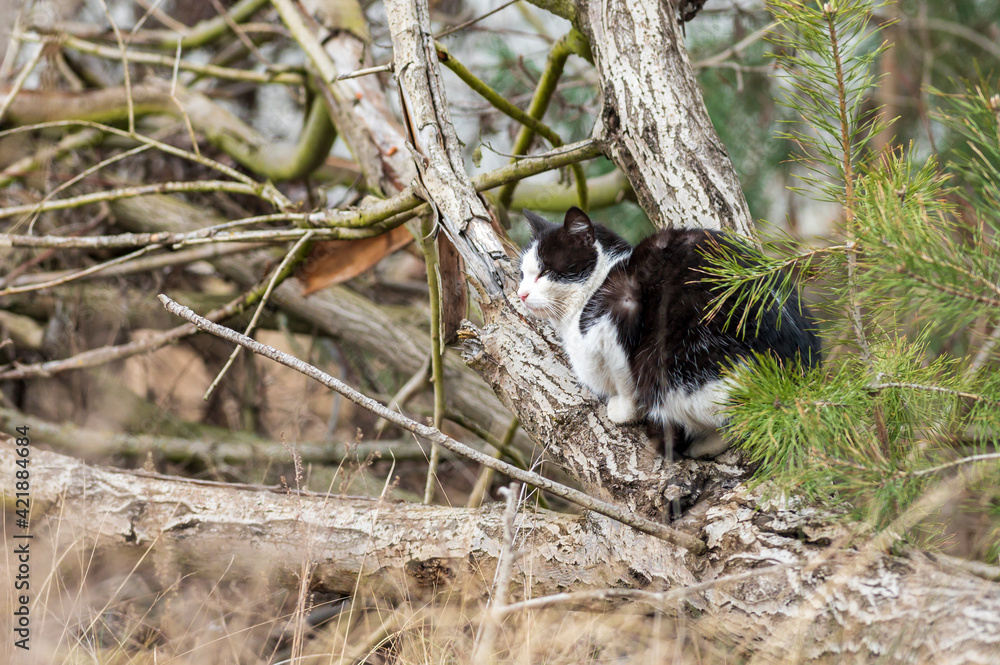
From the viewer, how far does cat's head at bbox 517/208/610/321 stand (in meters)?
1.66

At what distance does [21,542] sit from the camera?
1715 mm

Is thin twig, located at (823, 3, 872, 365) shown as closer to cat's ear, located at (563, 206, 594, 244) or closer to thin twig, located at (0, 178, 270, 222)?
cat's ear, located at (563, 206, 594, 244)

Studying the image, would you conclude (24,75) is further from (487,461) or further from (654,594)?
(654,594)

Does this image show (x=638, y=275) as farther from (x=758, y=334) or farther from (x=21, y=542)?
(x=21, y=542)

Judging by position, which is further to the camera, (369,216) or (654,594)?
(369,216)

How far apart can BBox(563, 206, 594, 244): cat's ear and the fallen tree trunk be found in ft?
2.24

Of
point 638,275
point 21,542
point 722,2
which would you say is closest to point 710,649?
point 638,275

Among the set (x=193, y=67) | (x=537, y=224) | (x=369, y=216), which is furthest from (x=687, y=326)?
(x=193, y=67)

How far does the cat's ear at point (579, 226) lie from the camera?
1.70m

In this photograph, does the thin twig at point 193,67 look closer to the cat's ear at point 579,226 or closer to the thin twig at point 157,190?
the thin twig at point 157,190

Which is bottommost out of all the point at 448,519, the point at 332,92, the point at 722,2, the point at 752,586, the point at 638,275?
the point at 448,519

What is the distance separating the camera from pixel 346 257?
2.69 meters

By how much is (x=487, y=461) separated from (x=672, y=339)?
520mm

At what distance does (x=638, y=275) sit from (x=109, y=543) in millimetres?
1464
